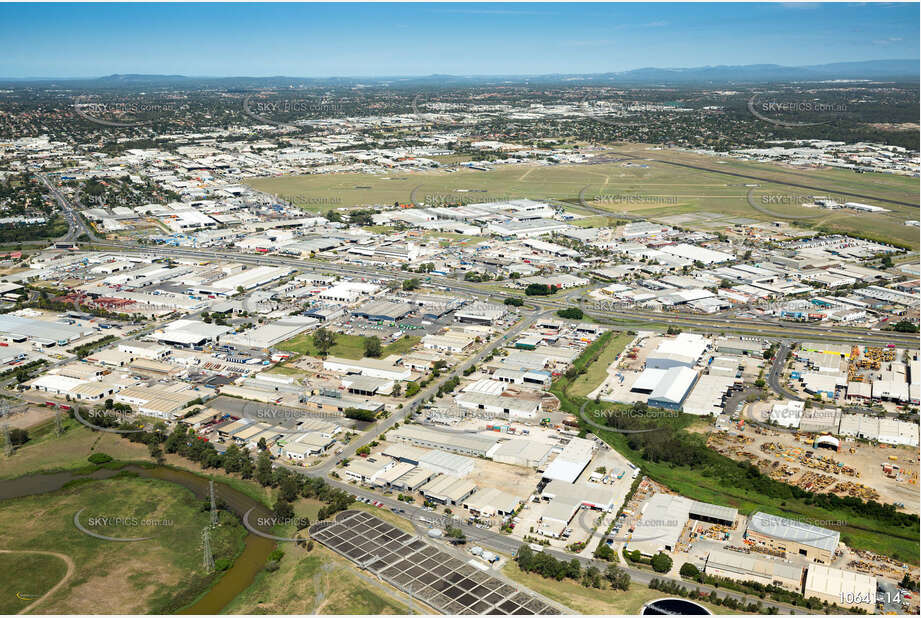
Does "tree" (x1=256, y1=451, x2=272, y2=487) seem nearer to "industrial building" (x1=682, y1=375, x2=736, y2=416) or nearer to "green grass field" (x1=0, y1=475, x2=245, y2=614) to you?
"green grass field" (x1=0, y1=475, x2=245, y2=614)

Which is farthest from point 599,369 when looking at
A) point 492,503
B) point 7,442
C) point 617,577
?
point 7,442

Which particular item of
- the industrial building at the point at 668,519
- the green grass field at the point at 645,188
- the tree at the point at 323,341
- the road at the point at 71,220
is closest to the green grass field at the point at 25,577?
the industrial building at the point at 668,519

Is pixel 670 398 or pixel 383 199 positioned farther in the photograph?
pixel 383 199

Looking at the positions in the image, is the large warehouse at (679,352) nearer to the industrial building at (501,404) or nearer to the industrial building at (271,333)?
the industrial building at (501,404)

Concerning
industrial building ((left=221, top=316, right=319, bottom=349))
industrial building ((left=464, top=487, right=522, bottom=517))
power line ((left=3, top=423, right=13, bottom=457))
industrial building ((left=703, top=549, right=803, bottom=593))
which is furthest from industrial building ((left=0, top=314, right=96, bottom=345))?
industrial building ((left=703, top=549, right=803, bottom=593))

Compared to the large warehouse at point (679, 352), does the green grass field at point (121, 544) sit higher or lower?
lower

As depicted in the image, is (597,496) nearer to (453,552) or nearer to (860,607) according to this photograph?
(453,552)

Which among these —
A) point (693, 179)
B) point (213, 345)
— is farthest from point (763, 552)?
point (693, 179)

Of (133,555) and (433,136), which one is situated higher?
(433,136)
